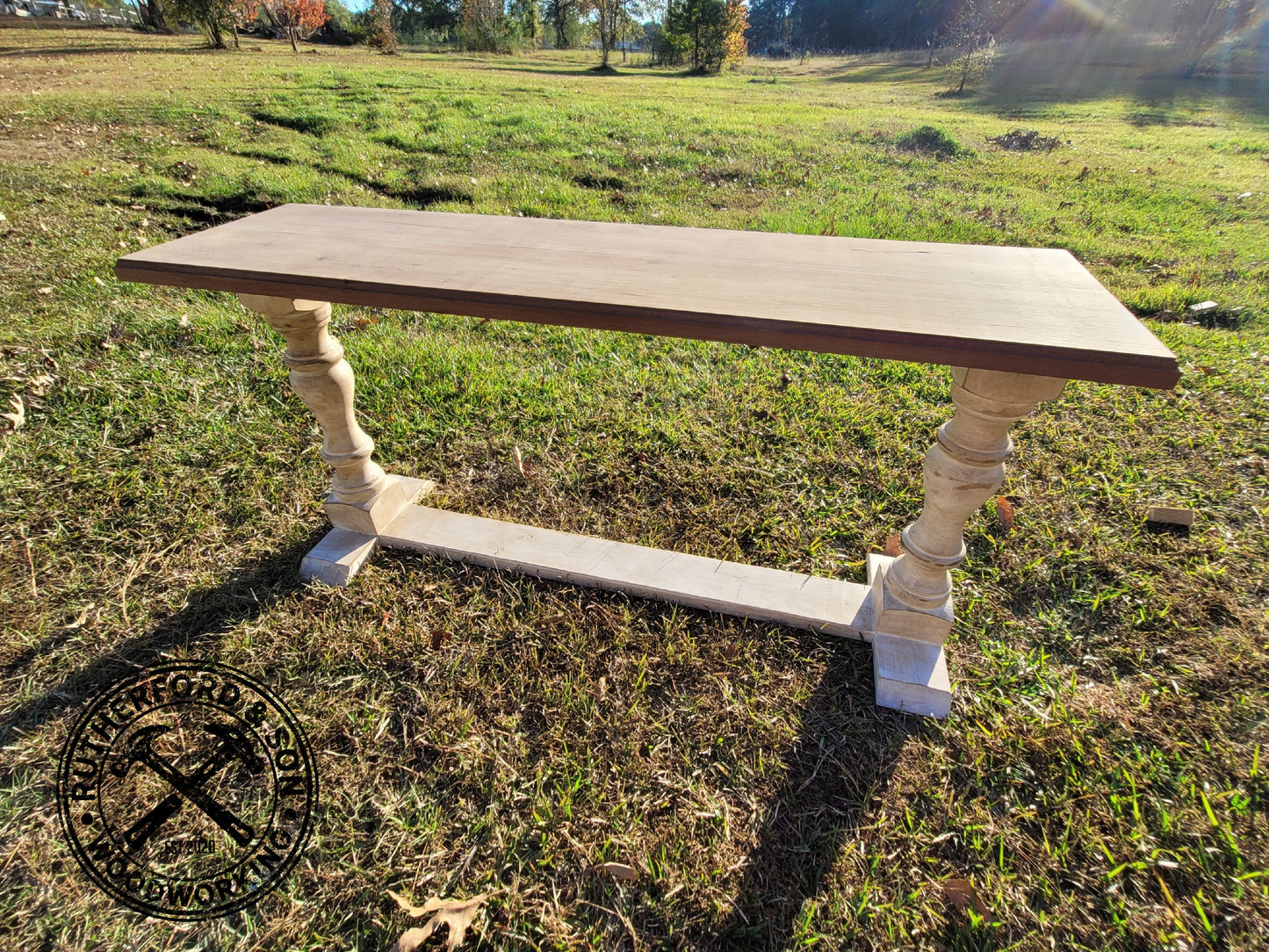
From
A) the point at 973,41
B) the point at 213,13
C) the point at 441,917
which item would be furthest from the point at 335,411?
the point at 973,41

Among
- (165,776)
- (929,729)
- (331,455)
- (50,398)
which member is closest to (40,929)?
(165,776)

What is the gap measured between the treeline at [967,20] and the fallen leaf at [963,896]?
75.0 ft

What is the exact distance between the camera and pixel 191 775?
1.61 m

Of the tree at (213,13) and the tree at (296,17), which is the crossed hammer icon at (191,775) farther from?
the tree at (296,17)

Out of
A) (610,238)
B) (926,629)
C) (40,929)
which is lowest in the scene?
(40,929)

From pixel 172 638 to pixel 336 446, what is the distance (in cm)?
78

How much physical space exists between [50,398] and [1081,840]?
4263 millimetres

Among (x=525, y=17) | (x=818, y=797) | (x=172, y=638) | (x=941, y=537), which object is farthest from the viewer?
(x=525, y=17)

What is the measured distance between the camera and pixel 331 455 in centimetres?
216

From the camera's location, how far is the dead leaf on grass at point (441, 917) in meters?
1.31

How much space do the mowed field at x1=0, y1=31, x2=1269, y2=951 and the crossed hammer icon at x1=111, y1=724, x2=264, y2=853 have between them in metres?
0.15

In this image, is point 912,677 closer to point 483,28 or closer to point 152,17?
point 483,28

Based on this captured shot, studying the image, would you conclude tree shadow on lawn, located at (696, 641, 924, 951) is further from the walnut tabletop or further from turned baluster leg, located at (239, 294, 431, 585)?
turned baluster leg, located at (239, 294, 431, 585)

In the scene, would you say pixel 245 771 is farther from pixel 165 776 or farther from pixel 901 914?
pixel 901 914
